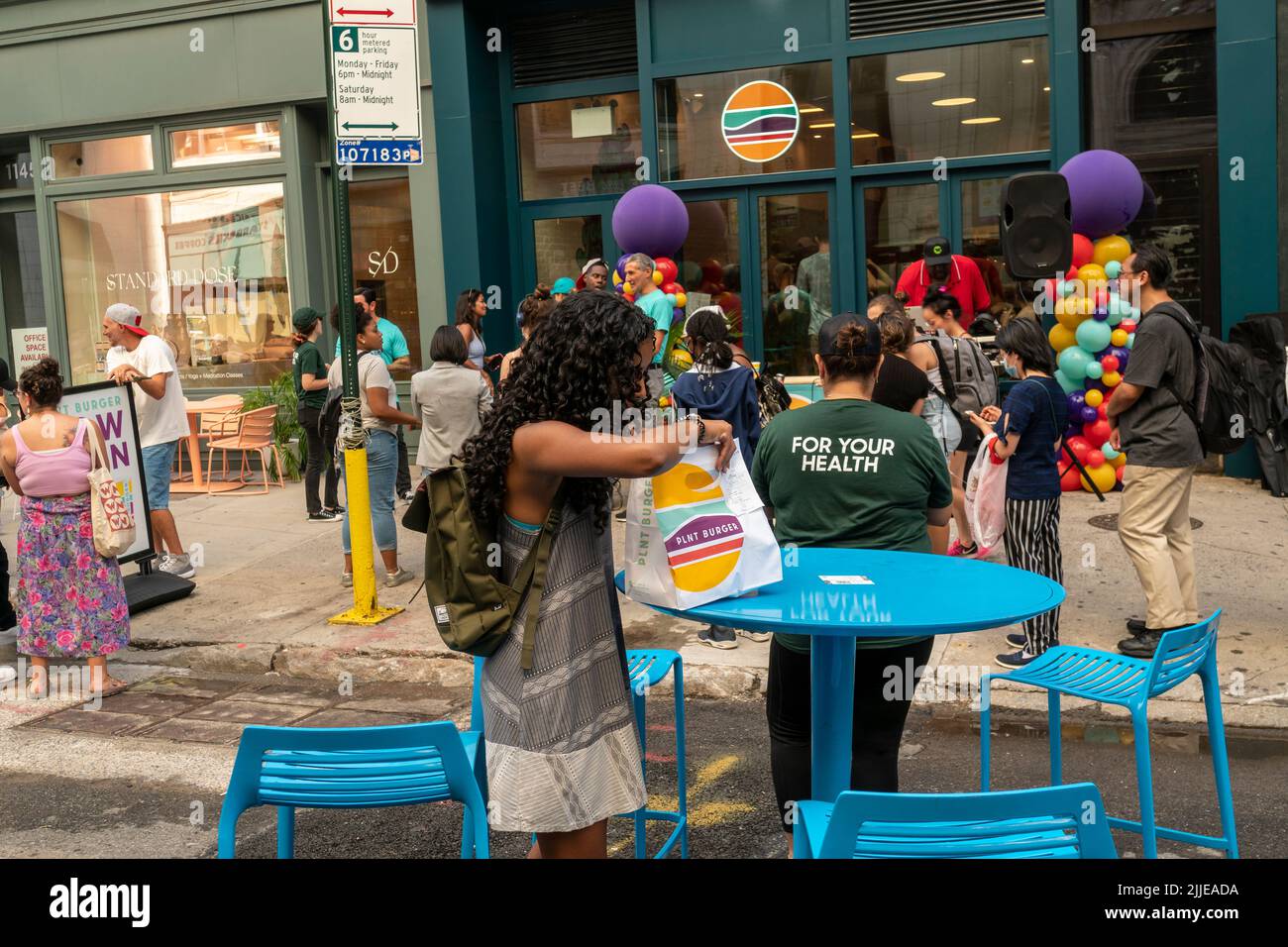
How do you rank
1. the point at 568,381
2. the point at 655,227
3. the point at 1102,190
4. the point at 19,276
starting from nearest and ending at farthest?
the point at 568,381 → the point at 1102,190 → the point at 655,227 → the point at 19,276

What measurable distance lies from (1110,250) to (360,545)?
6035mm

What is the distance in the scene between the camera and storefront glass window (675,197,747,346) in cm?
1273

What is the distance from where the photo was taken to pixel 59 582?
24.0ft

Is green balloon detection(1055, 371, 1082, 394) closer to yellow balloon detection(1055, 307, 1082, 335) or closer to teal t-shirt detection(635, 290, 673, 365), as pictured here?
yellow balloon detection(1055, 307, 1082, 335)

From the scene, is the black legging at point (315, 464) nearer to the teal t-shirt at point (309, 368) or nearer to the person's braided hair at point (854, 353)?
the teal t-shirt at point (309, 368)

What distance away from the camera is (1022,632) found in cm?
710

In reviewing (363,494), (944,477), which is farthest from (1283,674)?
(363,494)

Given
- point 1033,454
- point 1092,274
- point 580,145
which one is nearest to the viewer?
point 1033,454

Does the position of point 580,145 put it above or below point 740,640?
above

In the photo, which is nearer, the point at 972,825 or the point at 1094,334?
the point at 972,825

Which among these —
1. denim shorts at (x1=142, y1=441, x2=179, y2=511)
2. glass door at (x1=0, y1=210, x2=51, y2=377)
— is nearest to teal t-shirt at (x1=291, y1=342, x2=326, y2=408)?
denim shorts at (x1=142, y1=441, x2=179, y2=511)

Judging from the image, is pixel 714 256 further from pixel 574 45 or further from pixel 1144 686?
pixel 1144 686

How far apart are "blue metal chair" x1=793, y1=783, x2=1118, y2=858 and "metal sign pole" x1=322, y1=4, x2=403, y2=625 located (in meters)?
5.76

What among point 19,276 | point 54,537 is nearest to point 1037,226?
point 54,537
